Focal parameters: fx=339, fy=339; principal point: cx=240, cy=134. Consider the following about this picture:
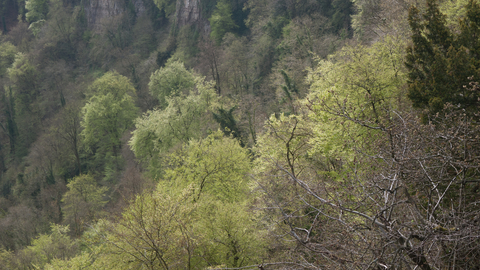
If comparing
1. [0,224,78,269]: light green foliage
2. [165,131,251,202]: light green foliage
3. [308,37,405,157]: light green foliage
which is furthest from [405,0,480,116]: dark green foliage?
[0,224,78,269]: light green foliage

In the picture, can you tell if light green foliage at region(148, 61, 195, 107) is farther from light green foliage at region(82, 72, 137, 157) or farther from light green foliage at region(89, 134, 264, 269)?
light green foliage at region(89, 134, 264, 269)

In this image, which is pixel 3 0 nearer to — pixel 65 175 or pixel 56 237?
pixel 65 175

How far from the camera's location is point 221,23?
149 ft

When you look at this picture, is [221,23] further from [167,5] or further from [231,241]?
[231,241]

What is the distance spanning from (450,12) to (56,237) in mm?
25919

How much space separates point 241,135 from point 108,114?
16.2 meters

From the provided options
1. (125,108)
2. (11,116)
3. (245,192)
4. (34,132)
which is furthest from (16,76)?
(245,192)

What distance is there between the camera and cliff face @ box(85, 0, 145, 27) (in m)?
58.6

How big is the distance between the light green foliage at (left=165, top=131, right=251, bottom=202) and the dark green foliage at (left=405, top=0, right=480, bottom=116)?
9.69 m

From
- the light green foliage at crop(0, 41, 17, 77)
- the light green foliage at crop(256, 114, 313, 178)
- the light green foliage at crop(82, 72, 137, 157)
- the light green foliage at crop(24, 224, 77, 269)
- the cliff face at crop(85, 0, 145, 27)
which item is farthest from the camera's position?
the cliff face at crop(85, 0, 145, 27)

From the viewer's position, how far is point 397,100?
1364 cm

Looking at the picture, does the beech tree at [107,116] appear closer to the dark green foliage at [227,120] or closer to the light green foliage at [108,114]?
the light green foliage at [108,114]

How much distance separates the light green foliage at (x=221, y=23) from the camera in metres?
45.2

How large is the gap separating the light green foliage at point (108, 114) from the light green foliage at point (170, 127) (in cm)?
947
